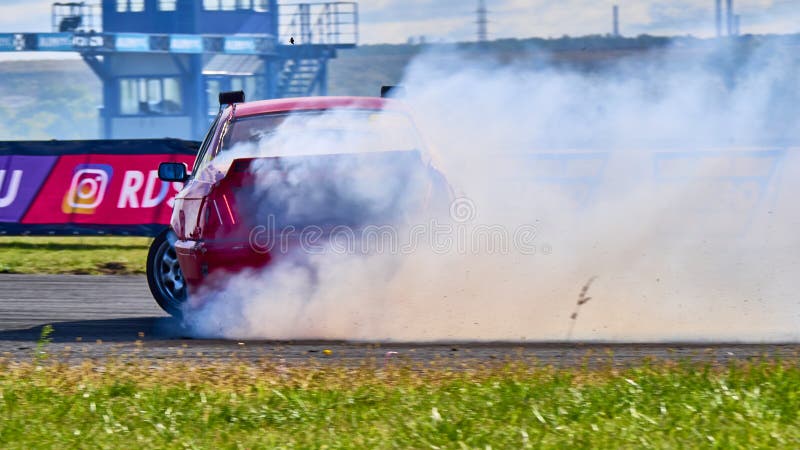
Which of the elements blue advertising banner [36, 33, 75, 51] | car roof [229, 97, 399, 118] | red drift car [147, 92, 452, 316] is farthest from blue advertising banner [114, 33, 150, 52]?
red drift car [147, 92, 452, 316]

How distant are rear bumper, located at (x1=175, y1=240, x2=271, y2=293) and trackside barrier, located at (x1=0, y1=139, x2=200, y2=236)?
321 inches

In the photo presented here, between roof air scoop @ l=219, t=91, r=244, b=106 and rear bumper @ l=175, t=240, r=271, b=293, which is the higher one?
roof air scoop @ l=219, t=91, r=244, b=106

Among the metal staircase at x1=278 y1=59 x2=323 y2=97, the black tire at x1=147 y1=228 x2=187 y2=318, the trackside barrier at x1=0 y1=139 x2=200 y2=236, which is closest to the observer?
the black tire at x1=147 y1=228 x2=187 y2=318

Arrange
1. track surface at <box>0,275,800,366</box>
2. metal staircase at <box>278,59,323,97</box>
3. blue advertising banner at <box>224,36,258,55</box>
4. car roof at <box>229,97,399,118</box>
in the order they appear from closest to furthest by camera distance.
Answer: track surface at <box>0,275,800,366</box> < car roof at <box>229,97,399,118</box> < blue advertising banner at <box>224,36,258,55</box> < metal staircase at <box>278,59,323,97</box>

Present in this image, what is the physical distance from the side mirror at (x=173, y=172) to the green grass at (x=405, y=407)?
2629mm

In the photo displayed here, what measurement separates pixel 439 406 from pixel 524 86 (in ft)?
18.8

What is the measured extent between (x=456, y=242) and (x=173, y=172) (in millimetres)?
2336

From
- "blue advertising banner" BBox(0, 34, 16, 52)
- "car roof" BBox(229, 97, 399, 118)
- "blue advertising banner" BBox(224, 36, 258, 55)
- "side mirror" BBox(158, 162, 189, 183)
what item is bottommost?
"side mirror" BBox(158, 162, 189, 183)

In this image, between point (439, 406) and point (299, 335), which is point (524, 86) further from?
point (439, 406)

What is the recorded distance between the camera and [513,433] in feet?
15.3

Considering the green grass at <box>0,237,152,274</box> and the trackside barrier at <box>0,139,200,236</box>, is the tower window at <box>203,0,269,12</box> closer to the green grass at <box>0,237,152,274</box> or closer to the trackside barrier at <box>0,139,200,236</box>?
the green grass at <box>0,237,152,274</box>

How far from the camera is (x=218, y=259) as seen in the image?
290 inches

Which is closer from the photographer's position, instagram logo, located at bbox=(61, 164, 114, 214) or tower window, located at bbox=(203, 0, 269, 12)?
instagram logo, located at bbox=(61, 164, 114, 214)

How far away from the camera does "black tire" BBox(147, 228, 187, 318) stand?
873 centimetres
